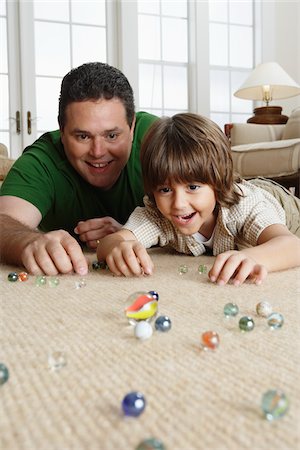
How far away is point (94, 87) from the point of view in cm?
134

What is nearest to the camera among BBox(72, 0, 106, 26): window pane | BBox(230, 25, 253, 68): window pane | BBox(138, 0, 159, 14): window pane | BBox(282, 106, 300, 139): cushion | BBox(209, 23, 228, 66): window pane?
BBox(282, 106, 300, 139): cushion

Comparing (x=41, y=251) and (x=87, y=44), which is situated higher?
(x=87, y=44)

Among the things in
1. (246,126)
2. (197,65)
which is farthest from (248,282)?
(197,65)

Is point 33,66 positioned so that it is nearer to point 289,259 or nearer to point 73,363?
point 289,259

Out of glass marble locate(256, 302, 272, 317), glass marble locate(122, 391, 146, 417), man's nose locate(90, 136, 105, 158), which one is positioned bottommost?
glass marble locate(256, 302, 272, 317)

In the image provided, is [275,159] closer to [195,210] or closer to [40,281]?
[195,210]

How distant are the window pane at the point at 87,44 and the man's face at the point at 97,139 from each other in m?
2.73

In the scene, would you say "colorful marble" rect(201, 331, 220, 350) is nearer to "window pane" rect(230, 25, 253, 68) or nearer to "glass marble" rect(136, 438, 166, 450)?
"glass marble" rect(136, 438, 166, 450)

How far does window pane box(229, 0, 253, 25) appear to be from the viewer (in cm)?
430

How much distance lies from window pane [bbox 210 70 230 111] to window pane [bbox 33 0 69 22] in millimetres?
1322

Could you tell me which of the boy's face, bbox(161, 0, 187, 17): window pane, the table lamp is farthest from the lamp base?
the boy's face

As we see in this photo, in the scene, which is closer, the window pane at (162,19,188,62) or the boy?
the boy

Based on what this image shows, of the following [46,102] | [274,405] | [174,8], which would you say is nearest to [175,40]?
[174,8]

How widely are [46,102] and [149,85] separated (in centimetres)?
87
